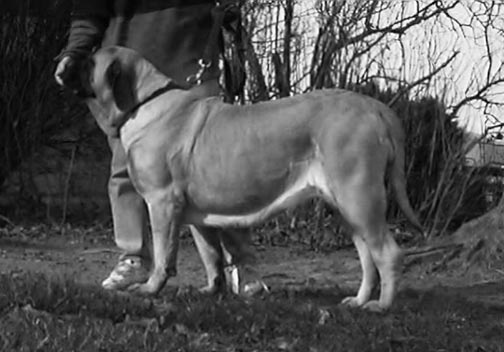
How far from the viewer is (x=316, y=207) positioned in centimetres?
1087

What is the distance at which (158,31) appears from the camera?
6.92m

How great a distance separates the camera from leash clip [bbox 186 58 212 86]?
6.90 m

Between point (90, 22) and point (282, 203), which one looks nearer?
point (282, 203)

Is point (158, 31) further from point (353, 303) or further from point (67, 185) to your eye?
point (67, 185)

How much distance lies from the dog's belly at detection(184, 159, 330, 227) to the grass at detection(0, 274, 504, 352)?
0.41 metres

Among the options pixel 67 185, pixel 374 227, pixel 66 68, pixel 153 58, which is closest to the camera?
pixel 374 227

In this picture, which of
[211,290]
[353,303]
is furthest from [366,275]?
[211,290]

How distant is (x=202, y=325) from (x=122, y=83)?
5.50 feet

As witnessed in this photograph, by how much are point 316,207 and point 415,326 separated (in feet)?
16.5

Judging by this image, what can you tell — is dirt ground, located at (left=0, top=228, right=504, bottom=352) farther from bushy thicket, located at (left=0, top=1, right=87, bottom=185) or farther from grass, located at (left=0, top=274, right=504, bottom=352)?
bushy thicket, located at (left=0, top=1, right=87, bottom=185)

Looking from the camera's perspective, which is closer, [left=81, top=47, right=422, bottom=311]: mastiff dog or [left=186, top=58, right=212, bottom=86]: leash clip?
[left=81, top=47, right=422, bottom=311]: mastiff dog

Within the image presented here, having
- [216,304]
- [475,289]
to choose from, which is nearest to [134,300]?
[216,304]

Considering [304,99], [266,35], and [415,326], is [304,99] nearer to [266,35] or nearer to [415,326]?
[415,326]

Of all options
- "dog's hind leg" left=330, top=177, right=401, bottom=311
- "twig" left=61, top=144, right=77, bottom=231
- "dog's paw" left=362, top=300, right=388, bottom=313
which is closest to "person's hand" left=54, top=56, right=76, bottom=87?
"dog's hind leg" left=330, top=177, right=401, bottom=311
